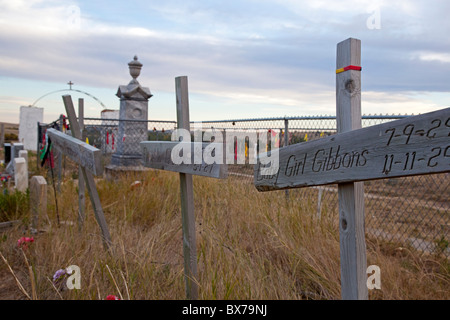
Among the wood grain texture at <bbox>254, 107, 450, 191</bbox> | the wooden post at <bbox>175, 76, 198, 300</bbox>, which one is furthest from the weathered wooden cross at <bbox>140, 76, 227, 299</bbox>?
the wood grain texture at <bbox>254, 107, 450, 191</bbox>

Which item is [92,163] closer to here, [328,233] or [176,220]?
[176,220]

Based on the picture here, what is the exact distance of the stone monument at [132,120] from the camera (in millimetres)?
10805

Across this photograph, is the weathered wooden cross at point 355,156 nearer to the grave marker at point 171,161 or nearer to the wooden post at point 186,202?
the grave marker at point 171,161

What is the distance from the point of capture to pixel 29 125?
1977 centimetres

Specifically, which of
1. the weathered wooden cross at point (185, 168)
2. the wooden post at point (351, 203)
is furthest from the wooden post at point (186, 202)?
the wooden post at point (351, 203)

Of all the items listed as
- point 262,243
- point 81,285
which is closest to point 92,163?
point 81,285

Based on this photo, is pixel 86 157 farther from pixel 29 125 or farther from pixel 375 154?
pixel 29 125

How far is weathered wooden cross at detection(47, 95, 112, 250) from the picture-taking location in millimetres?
3541

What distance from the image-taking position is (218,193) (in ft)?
19.9

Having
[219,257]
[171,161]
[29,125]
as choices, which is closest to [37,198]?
[171,161]

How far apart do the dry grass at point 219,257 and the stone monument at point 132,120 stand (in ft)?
16.0

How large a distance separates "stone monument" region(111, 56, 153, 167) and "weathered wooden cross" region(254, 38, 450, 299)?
8.92 metres

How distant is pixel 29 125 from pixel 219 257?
1937 centimetres
